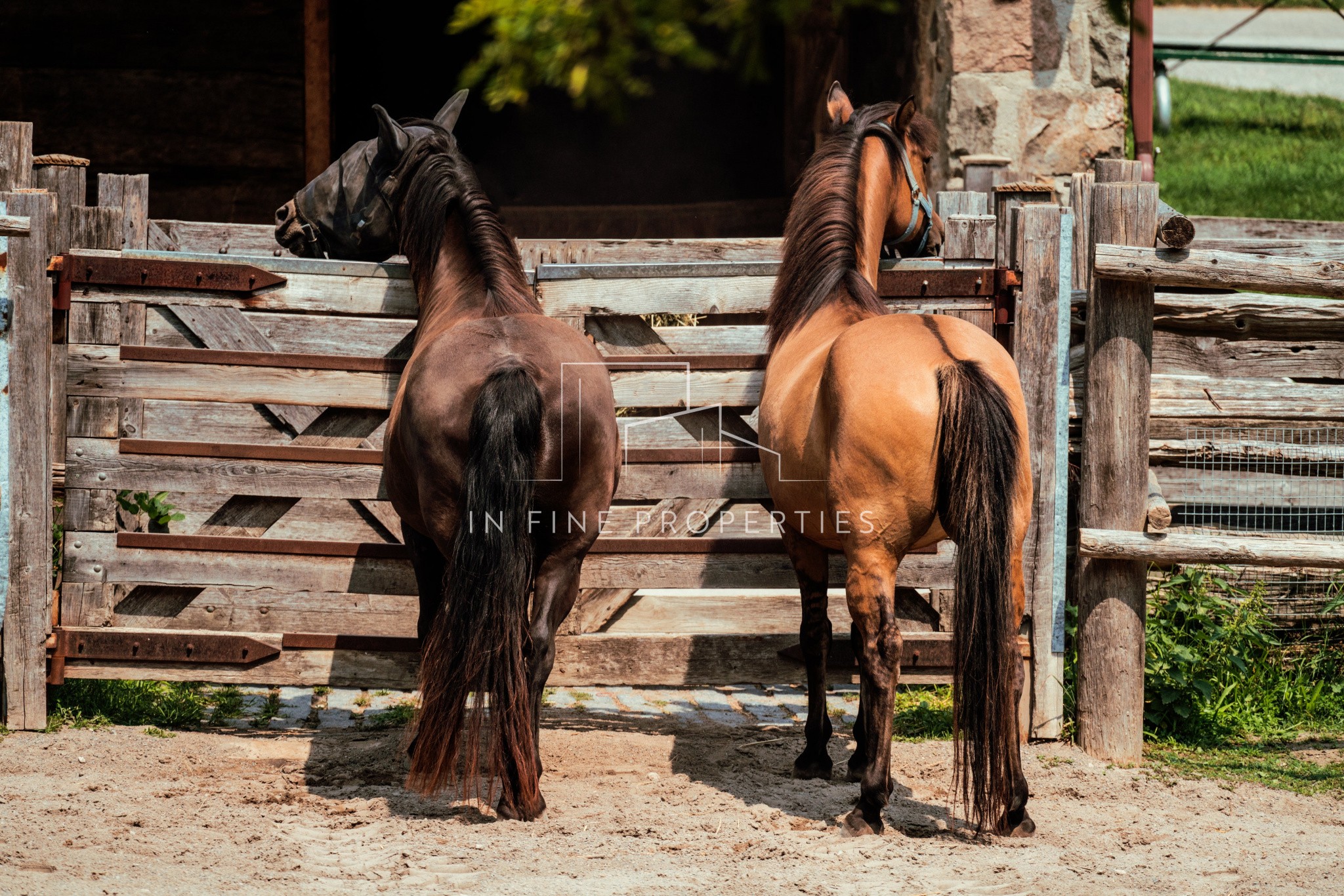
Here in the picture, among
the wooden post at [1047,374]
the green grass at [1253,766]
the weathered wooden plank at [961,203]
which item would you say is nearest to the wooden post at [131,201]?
the weathered wooden plank at [961,203]

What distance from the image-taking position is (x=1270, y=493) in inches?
210

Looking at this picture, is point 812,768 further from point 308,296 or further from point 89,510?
point 89,510

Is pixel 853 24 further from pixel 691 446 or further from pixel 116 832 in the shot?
pixel 116 832

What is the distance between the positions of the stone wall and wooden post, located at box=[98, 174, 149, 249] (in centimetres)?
466

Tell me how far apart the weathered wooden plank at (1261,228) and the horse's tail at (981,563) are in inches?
165

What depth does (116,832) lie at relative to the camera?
3.71 metres

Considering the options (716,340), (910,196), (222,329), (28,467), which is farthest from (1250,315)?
(28,467)

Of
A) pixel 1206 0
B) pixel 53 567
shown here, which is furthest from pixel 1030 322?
pixel 53 567

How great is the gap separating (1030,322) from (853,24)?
5.48 m

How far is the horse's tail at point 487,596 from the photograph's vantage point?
3.74 m

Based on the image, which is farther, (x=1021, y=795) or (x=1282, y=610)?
(x=1282, y=610)

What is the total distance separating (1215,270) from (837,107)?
5.28 ft

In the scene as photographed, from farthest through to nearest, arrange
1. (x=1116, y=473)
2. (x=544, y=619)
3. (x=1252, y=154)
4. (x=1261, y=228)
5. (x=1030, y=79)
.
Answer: (x=1252, y=154)
(x=1030, y=79)
(x=1261, y=228)
(x=1116, y=473)
(x=544, y=619)

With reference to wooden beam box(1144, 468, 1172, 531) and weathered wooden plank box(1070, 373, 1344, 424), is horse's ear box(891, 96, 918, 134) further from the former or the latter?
wooden beam box(1144, 468, 1172, 531)
